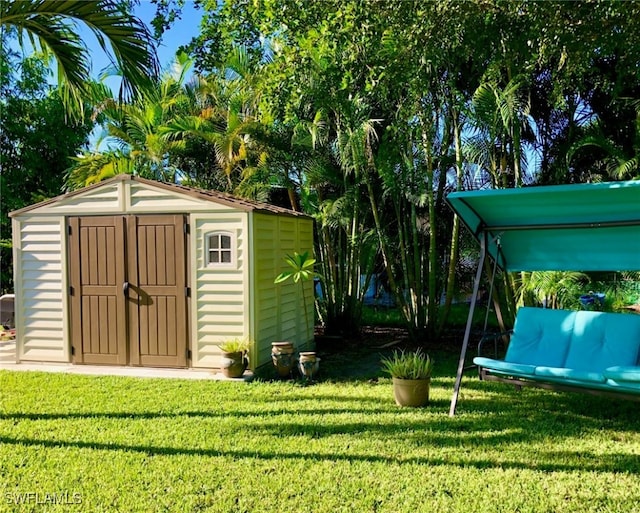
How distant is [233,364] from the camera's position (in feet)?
21.8

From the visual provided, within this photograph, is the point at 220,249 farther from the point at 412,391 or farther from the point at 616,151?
the point at 616,151

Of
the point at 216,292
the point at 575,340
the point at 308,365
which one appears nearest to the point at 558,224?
the point at 575,340

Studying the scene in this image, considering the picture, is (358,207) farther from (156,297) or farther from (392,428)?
(392,428)

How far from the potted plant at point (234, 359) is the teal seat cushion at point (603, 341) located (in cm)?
354

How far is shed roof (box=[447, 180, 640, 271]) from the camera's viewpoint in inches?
184

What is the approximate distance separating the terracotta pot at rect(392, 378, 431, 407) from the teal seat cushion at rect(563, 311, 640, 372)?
140cm

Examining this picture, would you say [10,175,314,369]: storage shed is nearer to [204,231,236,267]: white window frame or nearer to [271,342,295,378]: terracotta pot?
[204,231,236,267]: white window frame

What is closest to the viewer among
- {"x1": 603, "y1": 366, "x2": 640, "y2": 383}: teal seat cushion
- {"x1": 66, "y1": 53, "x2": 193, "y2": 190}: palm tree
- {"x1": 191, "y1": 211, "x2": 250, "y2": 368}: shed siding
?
{"x1": 603, "y1": 366, "x2": 640, "y2": 383}: teal seat cushion

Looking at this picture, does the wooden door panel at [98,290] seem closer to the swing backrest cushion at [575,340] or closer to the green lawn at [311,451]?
the green lawn at [311,451]

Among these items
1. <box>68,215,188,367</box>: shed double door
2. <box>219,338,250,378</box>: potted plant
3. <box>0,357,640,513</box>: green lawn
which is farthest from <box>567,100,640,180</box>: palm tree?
<box>68,215,188,367</box>: shed double door

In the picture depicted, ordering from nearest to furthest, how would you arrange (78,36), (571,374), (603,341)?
Result: 1. (571,374)
2. (78,36)
3. (603,341)

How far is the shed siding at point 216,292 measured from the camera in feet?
23.0

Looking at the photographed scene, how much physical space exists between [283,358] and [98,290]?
8.63ft

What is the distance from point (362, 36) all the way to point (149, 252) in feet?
12.6
